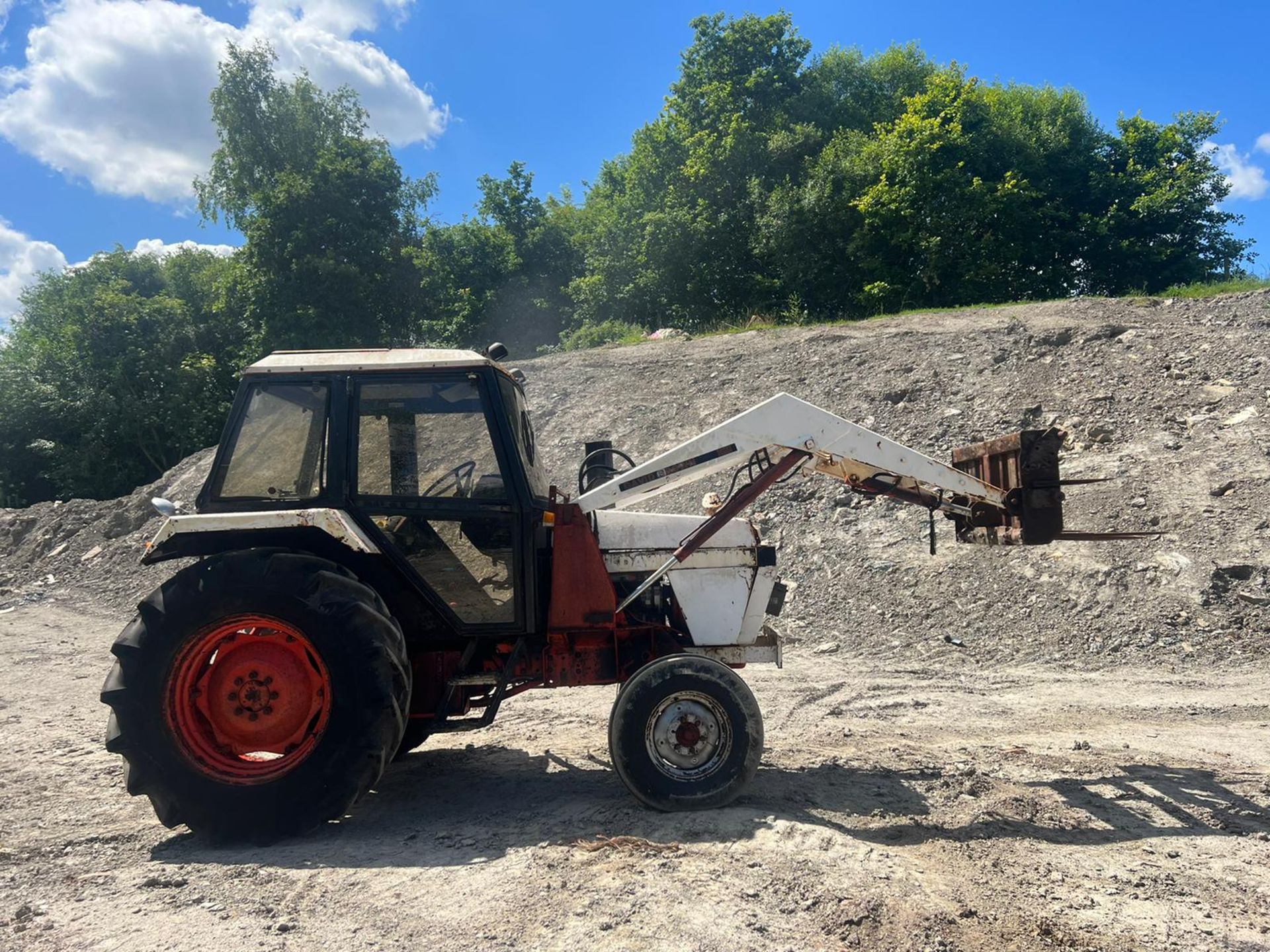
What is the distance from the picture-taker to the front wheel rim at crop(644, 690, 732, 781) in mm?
4777

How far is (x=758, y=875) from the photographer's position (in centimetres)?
388

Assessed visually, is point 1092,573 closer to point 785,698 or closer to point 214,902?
point 785,698

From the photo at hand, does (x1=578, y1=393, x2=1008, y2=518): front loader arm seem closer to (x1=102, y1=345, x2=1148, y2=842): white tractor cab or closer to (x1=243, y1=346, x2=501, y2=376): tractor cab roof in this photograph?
(x1=102, y1=345, x2=1148, y2=842): white tractor cab

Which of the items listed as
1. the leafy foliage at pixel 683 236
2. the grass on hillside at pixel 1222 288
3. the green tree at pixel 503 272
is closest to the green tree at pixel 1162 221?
the leafy foliage at pixel 683 236

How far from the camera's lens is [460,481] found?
4895mm

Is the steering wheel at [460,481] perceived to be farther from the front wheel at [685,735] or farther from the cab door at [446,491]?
the front wheel at [685,735]

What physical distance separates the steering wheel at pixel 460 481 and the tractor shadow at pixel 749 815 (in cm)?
181

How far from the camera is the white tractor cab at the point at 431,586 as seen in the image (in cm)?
445

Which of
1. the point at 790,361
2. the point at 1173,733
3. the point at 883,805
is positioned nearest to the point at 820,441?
the point at 883,805

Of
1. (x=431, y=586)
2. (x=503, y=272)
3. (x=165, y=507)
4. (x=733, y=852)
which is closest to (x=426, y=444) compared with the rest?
(x=431, y=586)

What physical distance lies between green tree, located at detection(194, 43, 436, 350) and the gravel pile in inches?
323


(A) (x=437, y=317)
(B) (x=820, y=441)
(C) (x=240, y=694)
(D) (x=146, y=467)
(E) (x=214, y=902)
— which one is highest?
(A) (x=437, y=317)

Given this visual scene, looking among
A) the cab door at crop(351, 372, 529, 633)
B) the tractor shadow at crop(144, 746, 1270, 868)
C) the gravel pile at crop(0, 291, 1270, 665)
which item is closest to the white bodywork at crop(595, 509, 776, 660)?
the cab door at crop(351, 372, 529, 633)

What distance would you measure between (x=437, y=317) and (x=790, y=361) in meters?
16.7
